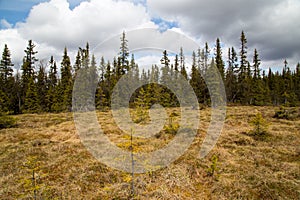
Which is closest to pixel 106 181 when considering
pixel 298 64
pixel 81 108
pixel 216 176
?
pixel 216 176

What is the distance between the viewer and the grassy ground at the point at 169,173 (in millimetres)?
7617

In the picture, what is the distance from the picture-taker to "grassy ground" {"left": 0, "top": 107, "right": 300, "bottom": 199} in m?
7.62

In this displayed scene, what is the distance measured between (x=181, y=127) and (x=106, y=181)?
9890 millimetres

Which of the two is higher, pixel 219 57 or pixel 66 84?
pixel 219 57

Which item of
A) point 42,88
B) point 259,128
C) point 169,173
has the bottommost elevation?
point 169,173

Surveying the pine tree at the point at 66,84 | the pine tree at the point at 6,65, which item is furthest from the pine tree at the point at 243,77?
the pine tree at the point at 6,65

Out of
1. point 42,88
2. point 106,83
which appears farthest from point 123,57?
point 42,88

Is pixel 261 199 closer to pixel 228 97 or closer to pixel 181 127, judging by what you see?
pixel 181 127

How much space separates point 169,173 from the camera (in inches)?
367

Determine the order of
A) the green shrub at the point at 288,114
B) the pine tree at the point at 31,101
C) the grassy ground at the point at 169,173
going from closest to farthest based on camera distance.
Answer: the grassy ground at the point at 169,173 < the green shrub at the point at 288,114 < the pine tree at the point at 31,101

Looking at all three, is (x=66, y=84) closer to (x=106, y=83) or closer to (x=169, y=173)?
(x=106, y=83)

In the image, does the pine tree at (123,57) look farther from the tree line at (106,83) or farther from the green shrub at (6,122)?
the green shrub at (6,122)

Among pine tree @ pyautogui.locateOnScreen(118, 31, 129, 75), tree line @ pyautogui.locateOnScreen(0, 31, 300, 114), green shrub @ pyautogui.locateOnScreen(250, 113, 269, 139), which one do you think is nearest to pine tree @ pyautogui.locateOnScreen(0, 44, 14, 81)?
tree line @ pyautogui.locateOnScreen(0, 31, 300, 114)

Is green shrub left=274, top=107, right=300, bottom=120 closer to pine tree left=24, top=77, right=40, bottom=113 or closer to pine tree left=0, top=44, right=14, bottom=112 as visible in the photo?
pine tree left=24, top=77, right=40, bottom=113
